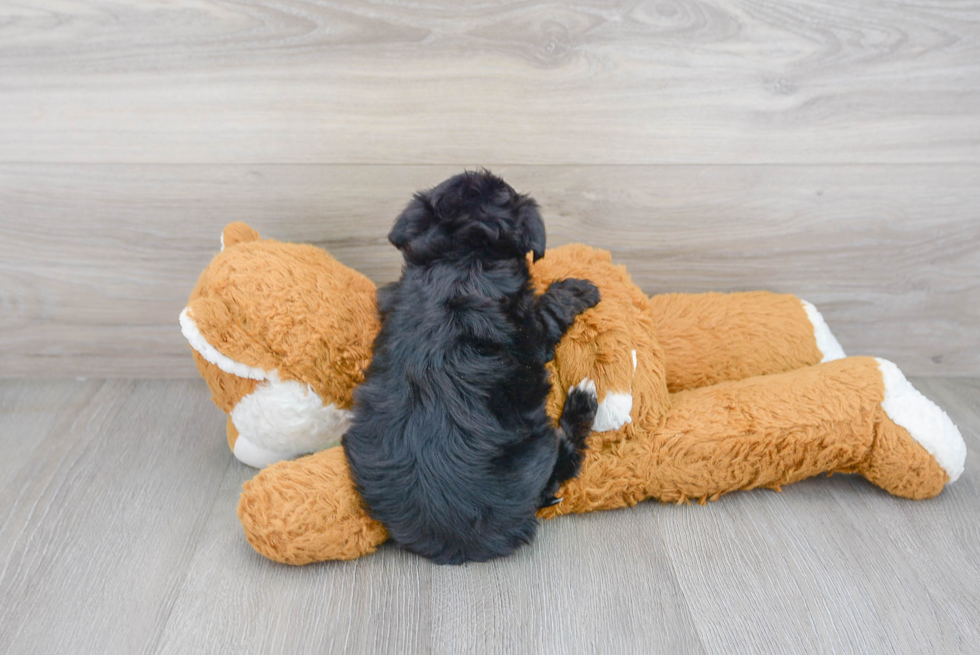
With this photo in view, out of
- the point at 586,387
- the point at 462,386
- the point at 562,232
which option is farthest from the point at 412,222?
the point at 562,232

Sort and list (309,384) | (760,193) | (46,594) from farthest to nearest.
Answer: (760,193)
(309,384)
(46,594)

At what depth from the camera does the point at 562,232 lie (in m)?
1.32

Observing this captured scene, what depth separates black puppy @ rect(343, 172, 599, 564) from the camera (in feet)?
2.91

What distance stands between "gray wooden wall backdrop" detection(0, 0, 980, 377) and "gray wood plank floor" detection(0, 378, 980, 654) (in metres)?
0.43

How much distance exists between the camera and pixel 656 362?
3.49 feet

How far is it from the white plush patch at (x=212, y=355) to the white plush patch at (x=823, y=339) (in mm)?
936

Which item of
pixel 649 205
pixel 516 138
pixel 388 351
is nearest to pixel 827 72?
pixel 649 205

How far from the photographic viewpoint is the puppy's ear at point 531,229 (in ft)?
3.07

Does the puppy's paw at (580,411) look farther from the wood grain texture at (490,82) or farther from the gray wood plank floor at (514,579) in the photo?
the wood grain texture at (490,82)

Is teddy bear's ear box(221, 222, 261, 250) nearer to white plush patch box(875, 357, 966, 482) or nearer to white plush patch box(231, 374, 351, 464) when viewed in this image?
white plush patch box(231, 374, 351, 464)

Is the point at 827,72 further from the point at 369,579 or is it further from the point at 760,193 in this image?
the point at 369,579

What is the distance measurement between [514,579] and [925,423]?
2.18 ft

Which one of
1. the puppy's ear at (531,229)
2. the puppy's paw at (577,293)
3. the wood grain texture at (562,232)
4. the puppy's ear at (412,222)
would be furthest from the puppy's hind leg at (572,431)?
the wood grain texture at (562,232)

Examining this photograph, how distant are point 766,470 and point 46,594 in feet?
3.35
